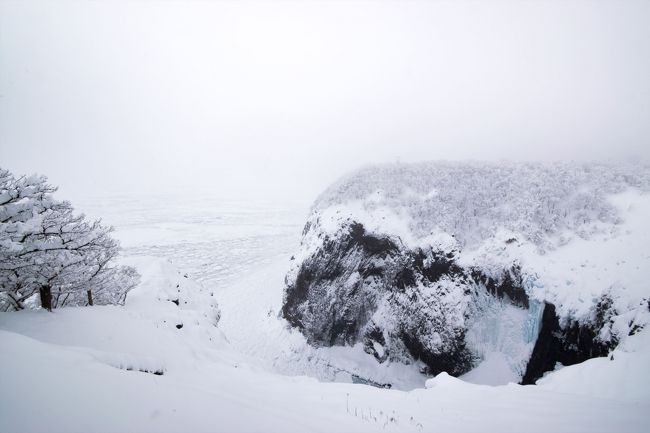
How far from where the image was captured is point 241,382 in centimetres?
741

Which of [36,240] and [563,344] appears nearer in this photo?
[36,240]

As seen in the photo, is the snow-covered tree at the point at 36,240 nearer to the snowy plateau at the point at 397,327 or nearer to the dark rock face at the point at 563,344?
the snowy plateau at the point at 397,327

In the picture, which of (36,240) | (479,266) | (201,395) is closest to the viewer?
(201,395)

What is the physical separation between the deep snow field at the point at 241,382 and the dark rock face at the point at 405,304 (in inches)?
44.0

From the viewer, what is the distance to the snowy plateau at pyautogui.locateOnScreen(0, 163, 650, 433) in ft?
16.0

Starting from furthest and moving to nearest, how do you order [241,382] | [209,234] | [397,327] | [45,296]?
[209,234]
[397,327]
[45,296]
[241,382]

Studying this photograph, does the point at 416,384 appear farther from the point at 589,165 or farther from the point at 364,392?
the point at 589,165

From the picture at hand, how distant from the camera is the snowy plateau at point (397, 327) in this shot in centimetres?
489

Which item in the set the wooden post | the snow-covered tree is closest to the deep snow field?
the wooden post

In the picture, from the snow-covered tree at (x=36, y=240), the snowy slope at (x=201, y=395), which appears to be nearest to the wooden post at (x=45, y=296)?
the snow-covered tree at (x=36, y=240)

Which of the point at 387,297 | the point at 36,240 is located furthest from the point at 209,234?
the point at 36,240

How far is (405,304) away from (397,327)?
4.69 feet

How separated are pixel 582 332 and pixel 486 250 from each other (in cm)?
533

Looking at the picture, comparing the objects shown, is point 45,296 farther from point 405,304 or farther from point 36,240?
point 405,304
